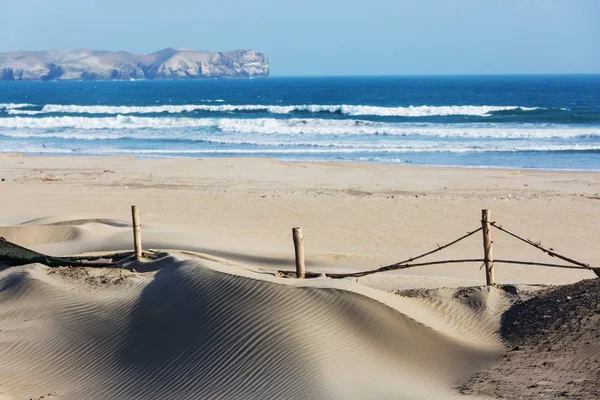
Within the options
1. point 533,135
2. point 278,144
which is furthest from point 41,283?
point 533,135

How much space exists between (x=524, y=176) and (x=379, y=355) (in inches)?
590

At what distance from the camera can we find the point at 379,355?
7.49 meters

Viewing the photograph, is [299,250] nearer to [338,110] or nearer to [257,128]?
[257,128]

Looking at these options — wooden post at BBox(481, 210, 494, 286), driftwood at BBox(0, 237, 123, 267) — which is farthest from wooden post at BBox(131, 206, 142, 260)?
wooden post at BBox(481, 210, 494, 286)

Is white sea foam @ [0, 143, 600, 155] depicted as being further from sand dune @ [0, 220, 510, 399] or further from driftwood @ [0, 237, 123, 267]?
sand dune @ [0, 220, 510, 399]

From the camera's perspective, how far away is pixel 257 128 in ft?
132

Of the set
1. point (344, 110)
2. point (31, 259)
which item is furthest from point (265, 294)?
point (344, 110)

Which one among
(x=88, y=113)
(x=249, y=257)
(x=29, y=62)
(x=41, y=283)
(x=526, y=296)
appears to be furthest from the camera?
(x=29, y=62)

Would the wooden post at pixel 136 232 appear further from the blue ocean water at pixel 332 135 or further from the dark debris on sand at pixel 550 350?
the blue ocean water at pixel 332 135

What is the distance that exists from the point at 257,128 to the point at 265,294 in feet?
107

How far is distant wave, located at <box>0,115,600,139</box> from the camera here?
117 feet

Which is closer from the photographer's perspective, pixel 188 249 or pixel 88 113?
pixel 188 249

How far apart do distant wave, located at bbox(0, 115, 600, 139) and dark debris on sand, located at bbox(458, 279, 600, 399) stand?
26624mm

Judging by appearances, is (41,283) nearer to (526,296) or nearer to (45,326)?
(45,326)
